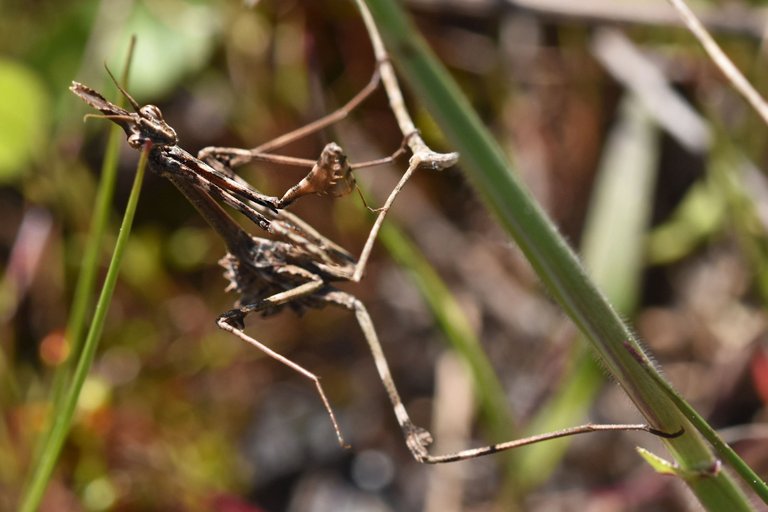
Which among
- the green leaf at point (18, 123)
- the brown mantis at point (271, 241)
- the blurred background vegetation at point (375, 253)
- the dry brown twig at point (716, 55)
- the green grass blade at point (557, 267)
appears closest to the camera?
the green grass blade at point (557, 267)

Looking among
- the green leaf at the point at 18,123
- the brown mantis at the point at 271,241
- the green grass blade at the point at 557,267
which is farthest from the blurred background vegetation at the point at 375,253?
the green grass blade at the point at 557,267

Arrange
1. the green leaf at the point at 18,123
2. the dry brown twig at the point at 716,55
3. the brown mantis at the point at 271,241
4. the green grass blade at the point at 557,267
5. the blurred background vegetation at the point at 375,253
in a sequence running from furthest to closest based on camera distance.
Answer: the green leaf at the point at 18,123, the blurred background vegetation at the point at 375,253, the dry brown twig at the point at 716,55, the brown mantis at the point at 271,241, the green grass blade at the point at 557,267

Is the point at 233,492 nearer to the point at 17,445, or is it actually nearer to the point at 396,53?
the point at 17,445

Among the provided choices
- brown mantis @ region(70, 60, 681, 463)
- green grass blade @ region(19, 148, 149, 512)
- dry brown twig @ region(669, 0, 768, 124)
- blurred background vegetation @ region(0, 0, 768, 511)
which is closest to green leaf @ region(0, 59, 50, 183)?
blurred background vegetation @ region(0, 0, 768, 511)

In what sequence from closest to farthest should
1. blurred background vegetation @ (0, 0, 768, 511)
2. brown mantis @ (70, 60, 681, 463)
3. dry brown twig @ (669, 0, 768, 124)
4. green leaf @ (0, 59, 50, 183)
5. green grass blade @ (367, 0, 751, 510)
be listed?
1. green grass blade @ (367, 0, 751, 510)
2. brown mantis @ (70, 60, 681, 463)
3. dry brown twig @ (669, 0, 768, 124)
4. blurred background vegetation @ (0, 0, 768, 511)
5. green leaf @ (0, 59, 50, 183)

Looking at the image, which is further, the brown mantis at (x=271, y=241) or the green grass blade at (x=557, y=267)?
the brown mantis at (x=271, y=241)

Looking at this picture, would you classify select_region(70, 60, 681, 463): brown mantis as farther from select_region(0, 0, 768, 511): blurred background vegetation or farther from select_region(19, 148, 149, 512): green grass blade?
select_region(0, 0, 768, 511): blurred background vegetation

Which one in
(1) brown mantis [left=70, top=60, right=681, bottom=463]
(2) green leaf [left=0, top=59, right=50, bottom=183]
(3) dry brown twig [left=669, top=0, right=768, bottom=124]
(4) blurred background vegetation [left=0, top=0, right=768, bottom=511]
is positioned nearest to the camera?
(1) brown mantis [left=70, top=60, right=681, bottom=463]

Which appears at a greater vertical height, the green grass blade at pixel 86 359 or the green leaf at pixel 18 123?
the green leaf at pixel 18 123

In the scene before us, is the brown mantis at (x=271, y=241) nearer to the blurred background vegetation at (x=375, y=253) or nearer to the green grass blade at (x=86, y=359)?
the green grass blade at (x=86, y=359)
